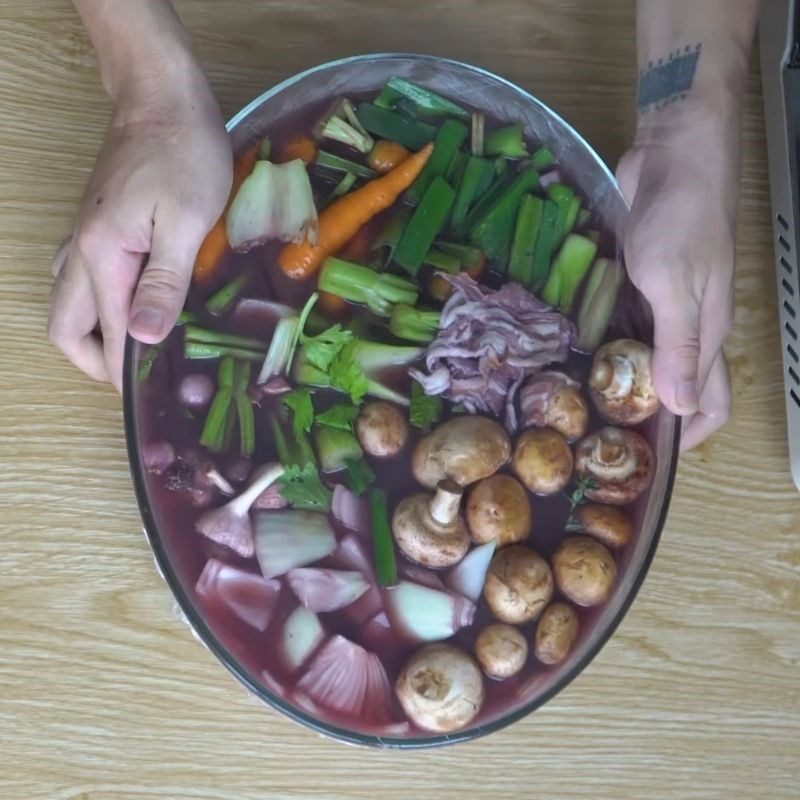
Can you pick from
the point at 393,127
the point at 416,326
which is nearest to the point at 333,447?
the point at 416,326

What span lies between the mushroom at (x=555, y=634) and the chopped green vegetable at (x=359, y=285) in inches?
12.9

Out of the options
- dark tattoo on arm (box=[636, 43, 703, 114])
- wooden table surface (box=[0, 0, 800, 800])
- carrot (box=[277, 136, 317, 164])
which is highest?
dark tattoo on arm (box=[636, 43, 703, 114])

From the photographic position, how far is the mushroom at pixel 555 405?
904 mm

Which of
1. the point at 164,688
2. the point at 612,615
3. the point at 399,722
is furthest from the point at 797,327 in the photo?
the point at 164,688

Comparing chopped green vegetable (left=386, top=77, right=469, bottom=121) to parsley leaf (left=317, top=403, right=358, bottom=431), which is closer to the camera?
parsley leaf (left=317, top=403, right=358, bottom=431)

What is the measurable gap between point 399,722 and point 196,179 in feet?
1.75

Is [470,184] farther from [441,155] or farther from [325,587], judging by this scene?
[325,587]

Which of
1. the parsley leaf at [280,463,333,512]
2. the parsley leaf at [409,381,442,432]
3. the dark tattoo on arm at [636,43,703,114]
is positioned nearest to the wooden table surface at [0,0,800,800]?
the dark tattoo on arm at [636,43,703,114]

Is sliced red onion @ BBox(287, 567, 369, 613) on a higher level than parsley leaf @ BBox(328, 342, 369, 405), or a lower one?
lower

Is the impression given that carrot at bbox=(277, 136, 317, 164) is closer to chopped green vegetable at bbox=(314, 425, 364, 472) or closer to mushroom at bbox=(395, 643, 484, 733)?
chopped green vegetable at bbox=(314, 425, 364, 472)

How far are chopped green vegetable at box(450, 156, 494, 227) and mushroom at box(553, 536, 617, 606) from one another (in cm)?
35

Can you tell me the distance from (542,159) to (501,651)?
0.51 metres

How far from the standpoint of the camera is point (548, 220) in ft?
3.22

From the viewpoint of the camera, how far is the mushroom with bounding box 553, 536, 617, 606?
888 mm
